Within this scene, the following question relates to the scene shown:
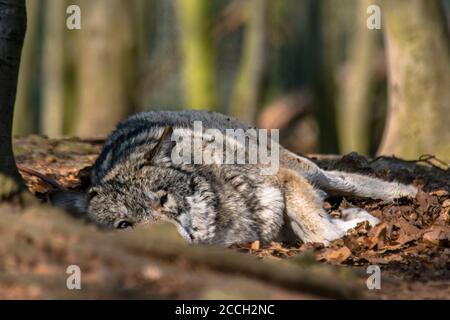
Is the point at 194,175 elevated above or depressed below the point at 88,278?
above

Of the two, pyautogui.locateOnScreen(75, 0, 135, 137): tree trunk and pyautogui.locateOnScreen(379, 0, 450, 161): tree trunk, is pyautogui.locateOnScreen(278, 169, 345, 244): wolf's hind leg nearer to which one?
pyautogui.locateOnScreen(379, 0, 450, 161): tree trunk

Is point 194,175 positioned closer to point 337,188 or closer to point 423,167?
point 337,188

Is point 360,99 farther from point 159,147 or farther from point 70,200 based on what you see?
point 70,200

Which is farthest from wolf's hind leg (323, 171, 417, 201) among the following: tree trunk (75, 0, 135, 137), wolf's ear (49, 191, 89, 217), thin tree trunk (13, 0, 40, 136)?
thin tree trunk (13, 0, 40, 136)

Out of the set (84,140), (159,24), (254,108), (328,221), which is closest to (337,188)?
(328,221)

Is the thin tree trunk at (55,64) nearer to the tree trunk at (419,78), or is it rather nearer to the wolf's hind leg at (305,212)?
the tree trunk at (419,78)

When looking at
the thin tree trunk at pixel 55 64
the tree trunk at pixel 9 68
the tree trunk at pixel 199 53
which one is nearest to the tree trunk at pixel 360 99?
the tree trunk at pixel 199 53

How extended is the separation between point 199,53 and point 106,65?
12.2 ft

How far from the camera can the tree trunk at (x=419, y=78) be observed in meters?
9.52

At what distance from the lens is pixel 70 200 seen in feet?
21.5

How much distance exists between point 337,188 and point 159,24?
946 inches

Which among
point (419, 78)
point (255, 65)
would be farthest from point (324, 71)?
point (419, 78)

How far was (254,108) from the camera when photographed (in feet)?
62.8

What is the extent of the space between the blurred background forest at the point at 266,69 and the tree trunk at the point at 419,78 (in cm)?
1
